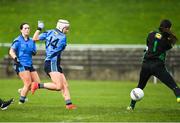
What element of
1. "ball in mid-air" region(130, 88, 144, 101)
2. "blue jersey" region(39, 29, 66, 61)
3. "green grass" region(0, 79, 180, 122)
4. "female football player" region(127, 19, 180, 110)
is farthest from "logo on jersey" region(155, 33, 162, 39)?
"blue jersey" region(39, 29, 66, 61)

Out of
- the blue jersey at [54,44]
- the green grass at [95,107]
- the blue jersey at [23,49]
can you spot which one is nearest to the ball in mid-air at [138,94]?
the green grass at [95,107]

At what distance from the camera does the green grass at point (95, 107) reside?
17.6 m

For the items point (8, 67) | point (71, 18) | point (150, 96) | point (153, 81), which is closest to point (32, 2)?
point (71, 18)

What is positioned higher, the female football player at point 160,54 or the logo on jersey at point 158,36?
the logo on jersey at point 158,36

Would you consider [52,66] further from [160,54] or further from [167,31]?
[167,31]

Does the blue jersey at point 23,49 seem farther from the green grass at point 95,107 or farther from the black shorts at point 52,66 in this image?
the black shorts at point 52,66

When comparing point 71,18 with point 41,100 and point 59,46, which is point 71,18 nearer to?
point 41,100

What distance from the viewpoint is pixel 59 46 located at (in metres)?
20.0

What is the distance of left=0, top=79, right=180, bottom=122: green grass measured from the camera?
1761 cm

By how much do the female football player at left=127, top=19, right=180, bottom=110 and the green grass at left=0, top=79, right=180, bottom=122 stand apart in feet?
2.57

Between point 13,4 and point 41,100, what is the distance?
90.5 feet

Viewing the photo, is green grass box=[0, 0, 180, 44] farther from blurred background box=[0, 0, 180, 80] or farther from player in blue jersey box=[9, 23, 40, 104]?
player in blue jersey box=[9, 23, 40, 104]

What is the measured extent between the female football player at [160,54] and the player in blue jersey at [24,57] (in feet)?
12.4

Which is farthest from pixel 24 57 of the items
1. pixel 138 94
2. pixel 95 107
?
pixel 138 94
